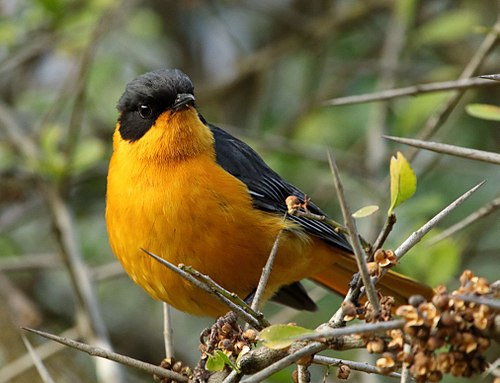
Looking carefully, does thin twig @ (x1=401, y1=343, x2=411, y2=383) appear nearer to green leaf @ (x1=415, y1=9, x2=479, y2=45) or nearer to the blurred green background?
the blurred green background

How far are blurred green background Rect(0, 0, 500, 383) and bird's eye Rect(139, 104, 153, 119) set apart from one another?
0.85 meters

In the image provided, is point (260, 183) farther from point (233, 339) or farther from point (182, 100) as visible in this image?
point (233, 339)

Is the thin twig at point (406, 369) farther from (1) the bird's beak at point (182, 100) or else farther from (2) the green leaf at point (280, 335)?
(1) the bird's beak at point (182, 100)

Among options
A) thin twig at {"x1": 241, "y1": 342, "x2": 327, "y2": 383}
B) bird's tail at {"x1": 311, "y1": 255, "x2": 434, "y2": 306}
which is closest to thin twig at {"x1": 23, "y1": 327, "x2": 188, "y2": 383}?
thin twig at {"x1": 241, "y1": 342, "x2": 327, "y2": 383}

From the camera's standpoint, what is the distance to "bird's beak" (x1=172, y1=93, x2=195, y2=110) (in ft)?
15.1

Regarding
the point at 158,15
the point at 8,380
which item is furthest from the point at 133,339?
the point at 158,15

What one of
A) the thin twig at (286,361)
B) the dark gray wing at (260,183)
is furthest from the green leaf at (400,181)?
the dark gray wing at (260,183)

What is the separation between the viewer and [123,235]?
14.1ft

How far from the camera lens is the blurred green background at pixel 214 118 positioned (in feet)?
18.6

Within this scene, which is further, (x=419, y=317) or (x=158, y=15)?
(x=158, y=15)

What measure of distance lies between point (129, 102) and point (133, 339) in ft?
8.76

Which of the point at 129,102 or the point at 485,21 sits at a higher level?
the point at 485,21

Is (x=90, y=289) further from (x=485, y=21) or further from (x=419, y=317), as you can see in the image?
(x=485, y=21)

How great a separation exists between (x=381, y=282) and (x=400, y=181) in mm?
2435
